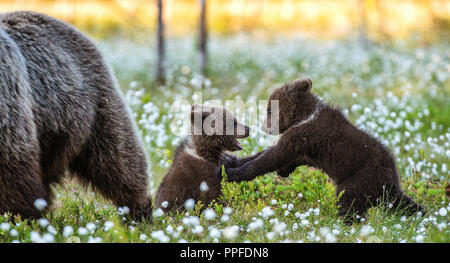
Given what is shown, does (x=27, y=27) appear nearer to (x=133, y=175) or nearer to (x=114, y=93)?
(x=114, y=93)

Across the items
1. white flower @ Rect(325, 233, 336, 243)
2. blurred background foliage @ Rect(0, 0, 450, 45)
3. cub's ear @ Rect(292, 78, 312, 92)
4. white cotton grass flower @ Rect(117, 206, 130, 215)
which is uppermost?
cub's ear @ Rect(292, 78, 312, 92)

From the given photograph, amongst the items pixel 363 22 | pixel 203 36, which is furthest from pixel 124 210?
pixel 363 22

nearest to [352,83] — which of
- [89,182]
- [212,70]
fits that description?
[212,70]

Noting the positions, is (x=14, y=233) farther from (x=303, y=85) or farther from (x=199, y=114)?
(x=303, y=85)

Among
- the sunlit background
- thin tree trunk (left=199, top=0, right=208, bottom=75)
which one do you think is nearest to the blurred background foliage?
the sunlit background

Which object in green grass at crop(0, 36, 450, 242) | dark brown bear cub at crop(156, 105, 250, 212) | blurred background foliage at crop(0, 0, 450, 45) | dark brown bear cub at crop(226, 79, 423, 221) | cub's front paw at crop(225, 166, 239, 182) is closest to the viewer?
green grass at crop(0, 36, 450, 242)

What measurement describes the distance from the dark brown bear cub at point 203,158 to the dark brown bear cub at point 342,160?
27cm

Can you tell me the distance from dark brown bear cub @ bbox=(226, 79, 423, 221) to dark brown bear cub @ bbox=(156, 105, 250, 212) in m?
0.27

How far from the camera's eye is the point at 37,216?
386 cm

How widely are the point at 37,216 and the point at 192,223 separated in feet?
3.70

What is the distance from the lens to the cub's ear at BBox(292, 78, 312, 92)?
4.68 metres

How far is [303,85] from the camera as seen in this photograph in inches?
184

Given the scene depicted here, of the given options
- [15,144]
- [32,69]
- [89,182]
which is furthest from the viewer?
[89,182]

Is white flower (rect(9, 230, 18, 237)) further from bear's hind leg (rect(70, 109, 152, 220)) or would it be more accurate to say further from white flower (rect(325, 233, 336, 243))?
white flower (rect(325, 233, 336, 243))
